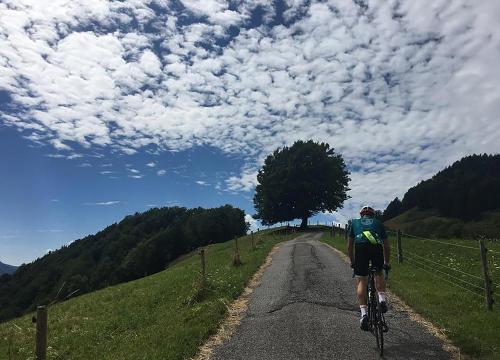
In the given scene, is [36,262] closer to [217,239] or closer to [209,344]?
[217,239]

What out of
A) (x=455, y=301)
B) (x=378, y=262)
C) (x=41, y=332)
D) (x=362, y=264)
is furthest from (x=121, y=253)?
(x=378, y=262)

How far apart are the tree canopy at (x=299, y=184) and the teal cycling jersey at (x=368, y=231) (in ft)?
232

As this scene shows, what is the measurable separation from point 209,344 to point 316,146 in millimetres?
77841

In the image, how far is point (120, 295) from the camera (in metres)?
24.3

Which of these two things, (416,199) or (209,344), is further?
(416,199)

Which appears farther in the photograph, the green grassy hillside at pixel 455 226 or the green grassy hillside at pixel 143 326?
the green grassy hillside at pixel 455 226

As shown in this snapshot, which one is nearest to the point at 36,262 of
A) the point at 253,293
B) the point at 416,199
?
the point at 416,199

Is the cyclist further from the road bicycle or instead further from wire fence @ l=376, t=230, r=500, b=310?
wire fence @ l=376, t=230, r=500, b=310

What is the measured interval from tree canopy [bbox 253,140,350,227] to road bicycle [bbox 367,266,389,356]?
7075cm

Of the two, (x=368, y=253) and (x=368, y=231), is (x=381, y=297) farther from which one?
(x=368, y=231)

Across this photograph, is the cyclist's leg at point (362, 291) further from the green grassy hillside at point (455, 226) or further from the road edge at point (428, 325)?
the green grassy hillside at point (455, 226)

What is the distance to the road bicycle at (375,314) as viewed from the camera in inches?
355

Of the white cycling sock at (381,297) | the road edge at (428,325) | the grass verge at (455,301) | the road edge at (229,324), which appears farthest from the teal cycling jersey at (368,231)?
the road edge at (229,324)

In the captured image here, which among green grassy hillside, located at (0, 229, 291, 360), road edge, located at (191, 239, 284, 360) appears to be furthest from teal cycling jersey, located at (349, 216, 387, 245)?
green grassy hillside, located at (0, 229, 291, 360)
